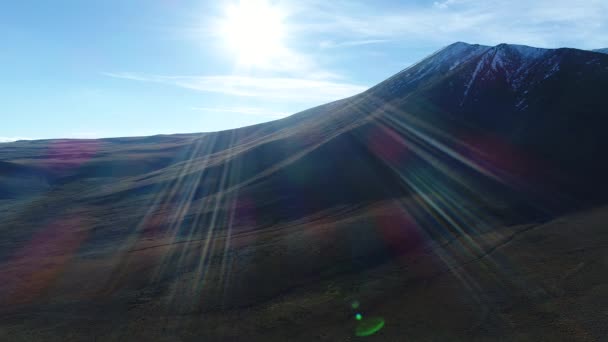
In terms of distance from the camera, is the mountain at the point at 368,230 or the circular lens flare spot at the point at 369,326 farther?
the mountain at the point at 368,230

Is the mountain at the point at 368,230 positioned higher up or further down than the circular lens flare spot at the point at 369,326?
higher up

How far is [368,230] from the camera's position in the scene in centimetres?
3009

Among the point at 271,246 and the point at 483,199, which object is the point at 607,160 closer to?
the point at 483,199

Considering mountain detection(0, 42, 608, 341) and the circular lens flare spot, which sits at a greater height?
mountain detection(0, 42, 608, 341)

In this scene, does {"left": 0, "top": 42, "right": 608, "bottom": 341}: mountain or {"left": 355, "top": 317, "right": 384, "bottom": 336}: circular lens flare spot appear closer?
{"left": 355, "top": 317, "right": 384, "bottom": 336}: circular lens flare spot

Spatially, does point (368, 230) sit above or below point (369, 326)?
above

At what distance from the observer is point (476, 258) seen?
936 inches

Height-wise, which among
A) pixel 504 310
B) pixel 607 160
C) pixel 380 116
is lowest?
pixel 504 310

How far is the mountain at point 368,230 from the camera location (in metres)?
19.1

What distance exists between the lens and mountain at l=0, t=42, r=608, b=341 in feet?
62.7

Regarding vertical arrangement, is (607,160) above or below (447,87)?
below

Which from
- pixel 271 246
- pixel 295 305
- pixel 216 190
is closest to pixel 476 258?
pixel 295 305

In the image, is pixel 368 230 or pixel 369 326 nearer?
pixel 369 326

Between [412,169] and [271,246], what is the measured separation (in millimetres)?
21735
